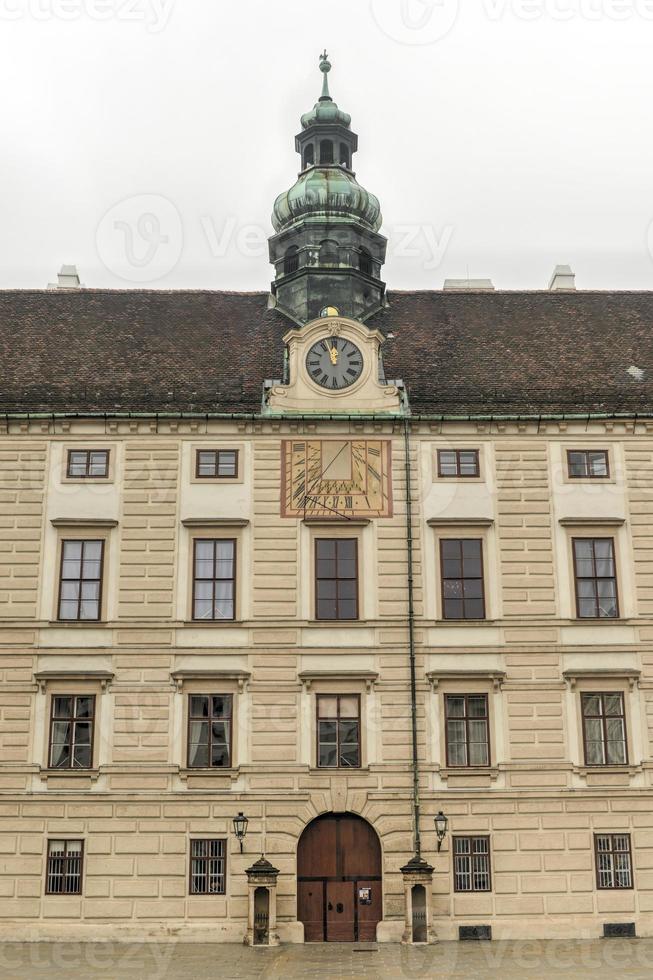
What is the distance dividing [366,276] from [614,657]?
49.2 ft

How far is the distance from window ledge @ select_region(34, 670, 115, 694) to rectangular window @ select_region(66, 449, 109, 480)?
17.2 ft

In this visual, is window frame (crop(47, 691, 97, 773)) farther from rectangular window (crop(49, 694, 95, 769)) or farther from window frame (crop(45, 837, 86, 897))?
window frame (crop(45, 837, 86, 897))

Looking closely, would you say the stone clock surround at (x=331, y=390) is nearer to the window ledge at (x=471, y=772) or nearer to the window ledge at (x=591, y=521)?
the window ledge at (x=591, y=521)

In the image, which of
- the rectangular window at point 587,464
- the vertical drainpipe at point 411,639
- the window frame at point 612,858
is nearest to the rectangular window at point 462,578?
the vertical drainpipe at point 411,639

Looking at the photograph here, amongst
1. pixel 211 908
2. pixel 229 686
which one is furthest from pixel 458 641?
pixel 211 908

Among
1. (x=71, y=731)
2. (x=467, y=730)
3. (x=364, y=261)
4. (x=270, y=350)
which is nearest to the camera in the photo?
(x=71, y=731)

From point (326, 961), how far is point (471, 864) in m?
5.09

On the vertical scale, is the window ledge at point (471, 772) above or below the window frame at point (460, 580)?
below

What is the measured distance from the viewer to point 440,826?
97.0 ft

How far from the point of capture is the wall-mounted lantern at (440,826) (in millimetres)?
29484

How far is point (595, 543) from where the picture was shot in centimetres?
3206

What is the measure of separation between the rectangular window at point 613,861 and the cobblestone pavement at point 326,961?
4.74 ft

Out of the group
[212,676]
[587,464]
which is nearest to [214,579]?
[212,676]

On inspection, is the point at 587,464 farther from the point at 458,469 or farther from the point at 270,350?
the point at 270,350
